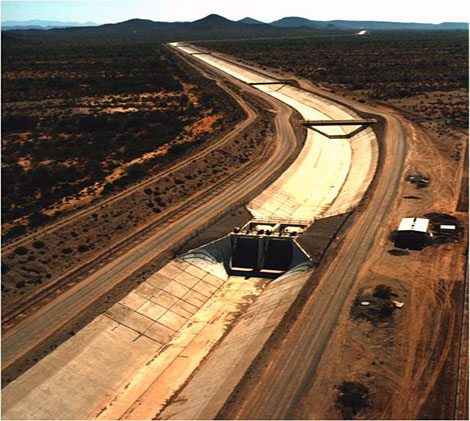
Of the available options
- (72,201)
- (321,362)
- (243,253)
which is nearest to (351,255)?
(243,253)

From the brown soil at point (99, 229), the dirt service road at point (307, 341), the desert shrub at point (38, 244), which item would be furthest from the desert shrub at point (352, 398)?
the desert shrub at point (38, 244)

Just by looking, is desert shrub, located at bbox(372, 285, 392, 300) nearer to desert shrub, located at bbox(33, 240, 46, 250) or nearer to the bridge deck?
desert shrub, located at bbox(33, 240, 46, 250)

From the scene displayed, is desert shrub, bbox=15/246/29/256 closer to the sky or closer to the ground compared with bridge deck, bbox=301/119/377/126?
closer to the sky

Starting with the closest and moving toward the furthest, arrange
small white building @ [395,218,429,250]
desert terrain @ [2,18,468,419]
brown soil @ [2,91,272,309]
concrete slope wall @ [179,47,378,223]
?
desert terrain @ [2,18,468,419] → brown soil @ [2,91,272,309] → small white building @ [395,218,429,250] → concrete slope wall @ [179,47,378,223]

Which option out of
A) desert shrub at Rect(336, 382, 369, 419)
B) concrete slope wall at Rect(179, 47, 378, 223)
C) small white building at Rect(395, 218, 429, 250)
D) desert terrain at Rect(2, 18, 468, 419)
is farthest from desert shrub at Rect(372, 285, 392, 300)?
concrete slope wall at Rect(179, 47, 378, 223)

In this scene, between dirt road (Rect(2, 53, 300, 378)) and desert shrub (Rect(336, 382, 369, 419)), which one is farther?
dirt road (Rect(2, 53, 300, 378))

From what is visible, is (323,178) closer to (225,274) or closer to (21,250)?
(225,274)

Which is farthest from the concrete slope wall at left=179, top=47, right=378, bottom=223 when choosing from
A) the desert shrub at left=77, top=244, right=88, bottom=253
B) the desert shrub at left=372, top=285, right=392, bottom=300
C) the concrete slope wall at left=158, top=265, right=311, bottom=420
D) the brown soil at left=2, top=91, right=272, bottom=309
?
the desert shrub at left=372, top=285, right=392, bottom=300

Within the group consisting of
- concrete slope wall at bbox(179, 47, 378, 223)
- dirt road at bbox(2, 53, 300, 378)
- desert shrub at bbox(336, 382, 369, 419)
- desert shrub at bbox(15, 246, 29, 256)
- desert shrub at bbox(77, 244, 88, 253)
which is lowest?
concrete slope wall at bbox(179, 47, 378, 223)

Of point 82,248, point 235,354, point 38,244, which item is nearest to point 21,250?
point 38,244

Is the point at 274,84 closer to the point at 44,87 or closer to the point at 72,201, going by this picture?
the point at 44,87

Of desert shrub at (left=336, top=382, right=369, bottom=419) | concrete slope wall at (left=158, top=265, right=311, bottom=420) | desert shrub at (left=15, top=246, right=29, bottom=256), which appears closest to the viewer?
desert shrub at (left=336, top=382, right=369, bottom=419)
